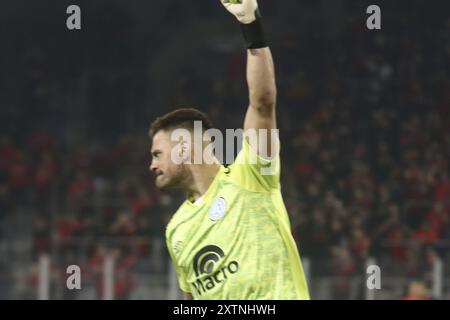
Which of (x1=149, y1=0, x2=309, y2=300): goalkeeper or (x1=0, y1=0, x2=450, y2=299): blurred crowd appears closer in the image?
(x1=149, y1=0, x2=309, y2=300): goalkeeper

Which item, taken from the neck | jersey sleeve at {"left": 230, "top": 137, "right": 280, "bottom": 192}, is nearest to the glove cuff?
jersey sleeve at {"left": 230, "top": 137, "right": 280, "bottom": 192}

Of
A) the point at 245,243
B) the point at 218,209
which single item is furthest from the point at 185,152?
the point at 245,243

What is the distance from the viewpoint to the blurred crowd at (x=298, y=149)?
586 inches

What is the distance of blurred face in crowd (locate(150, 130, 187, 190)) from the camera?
490 cm

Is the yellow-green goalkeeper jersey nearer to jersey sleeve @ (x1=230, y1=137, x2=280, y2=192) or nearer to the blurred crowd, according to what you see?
jersey sleeve @ (x1=230, y1=137, x2=280, y2=192)

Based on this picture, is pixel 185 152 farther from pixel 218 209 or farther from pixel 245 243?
pixel 245 243

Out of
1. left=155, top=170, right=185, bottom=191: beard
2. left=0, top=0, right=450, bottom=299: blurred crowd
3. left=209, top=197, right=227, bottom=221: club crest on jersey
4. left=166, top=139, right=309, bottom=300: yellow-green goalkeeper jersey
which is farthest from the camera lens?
left=0, top=0, right=450, bottom=299: blurred crowd

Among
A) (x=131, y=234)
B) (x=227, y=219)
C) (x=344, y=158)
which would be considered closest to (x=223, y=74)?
(x=344, y=158)

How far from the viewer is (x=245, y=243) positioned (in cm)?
463

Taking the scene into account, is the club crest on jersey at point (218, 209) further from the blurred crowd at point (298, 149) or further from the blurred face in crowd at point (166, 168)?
the blurred crowd at point (298, 149)

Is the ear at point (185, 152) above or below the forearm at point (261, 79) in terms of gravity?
below

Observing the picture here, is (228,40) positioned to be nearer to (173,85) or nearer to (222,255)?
(173,85)

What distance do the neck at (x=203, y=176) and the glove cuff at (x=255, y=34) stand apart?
28.0 inches

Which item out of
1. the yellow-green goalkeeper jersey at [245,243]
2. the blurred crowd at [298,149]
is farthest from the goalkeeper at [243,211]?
the blurred crowd at [298,149]
